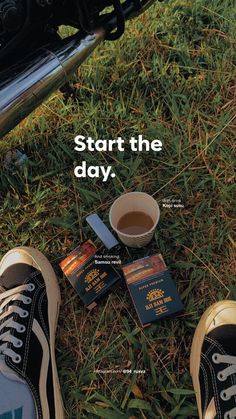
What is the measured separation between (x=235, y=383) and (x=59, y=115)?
1070 millimetres

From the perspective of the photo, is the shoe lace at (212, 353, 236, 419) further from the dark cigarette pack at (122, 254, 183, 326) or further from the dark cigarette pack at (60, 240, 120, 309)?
the dark cigarette pack at (60, 240, 120, 309)

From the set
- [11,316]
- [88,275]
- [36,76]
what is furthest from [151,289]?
[36,76]

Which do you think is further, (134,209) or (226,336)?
(134,209)

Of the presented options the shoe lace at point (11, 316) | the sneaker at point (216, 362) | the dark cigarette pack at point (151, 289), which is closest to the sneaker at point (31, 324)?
the shoe lace at point (11, 316)

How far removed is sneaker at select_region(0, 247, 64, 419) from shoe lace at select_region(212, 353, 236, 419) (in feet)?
1.40

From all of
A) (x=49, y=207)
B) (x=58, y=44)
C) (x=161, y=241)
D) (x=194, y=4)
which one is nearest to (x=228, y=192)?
(x=161, y=241)

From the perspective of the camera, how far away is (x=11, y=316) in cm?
135

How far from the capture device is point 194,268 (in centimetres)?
142

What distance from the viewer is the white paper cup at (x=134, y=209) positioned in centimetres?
135

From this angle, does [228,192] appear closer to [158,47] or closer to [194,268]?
[194,268]

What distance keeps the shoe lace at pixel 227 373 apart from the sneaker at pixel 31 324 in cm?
43

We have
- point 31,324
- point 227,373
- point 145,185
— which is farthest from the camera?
point 145,185

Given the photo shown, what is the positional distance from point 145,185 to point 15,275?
0.50 m

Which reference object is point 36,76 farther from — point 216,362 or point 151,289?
point 216,362
